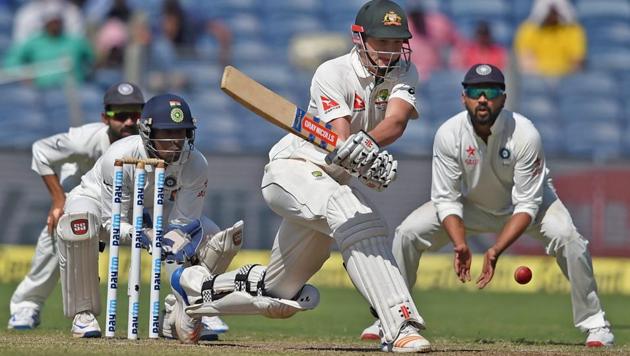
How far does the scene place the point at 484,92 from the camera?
23.9 ft

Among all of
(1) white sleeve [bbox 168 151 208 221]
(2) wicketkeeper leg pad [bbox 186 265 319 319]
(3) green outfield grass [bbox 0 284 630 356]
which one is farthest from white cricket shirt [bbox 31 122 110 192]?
(2) wicketkeeper leg pad [bbox 186 265 319 319]

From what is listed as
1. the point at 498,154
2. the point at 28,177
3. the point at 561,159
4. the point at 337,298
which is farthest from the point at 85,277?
the point at 561,159

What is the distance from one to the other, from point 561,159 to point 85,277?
6.74 m

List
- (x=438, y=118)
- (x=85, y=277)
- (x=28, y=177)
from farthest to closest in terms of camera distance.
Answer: (x=438, y=118) → (x=28, y=177) → (x=85, y=277)

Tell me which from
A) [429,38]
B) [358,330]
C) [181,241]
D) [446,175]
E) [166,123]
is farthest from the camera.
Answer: [429,38]

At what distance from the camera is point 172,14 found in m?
14.2

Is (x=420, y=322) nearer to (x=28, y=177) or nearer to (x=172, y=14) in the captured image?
(x=28, y=177)

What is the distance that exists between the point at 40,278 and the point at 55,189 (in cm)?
63

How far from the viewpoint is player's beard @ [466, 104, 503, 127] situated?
7.29 metres

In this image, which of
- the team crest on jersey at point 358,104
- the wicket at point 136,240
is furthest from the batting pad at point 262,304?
the team crest on jersey at point 358,104

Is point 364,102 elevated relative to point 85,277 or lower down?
elevated

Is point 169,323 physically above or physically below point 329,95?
below

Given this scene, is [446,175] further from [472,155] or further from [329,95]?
[329,95]

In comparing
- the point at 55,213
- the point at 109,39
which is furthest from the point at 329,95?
the point at 109,39
